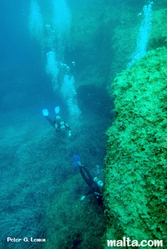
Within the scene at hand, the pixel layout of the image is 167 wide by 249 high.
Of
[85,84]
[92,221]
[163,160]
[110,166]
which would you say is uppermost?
[85,84]

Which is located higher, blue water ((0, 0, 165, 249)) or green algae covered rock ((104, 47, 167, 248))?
blue water ((0, 0, 165, 249))

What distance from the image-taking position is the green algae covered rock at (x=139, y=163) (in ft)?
4.08

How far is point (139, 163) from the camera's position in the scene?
144cm

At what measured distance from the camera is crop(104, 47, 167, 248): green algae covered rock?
1.24 m

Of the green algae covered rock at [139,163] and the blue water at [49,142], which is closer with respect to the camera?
the green algae covered rock at [139,163]

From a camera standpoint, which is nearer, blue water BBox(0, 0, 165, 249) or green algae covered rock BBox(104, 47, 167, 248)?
green algae covered rock BBox(104, 47, 167, 248)

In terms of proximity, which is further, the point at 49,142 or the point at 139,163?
the point at 49,142

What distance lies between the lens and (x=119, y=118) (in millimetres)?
1852

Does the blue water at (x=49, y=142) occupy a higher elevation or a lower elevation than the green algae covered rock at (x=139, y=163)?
higher

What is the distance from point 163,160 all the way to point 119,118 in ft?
2.36

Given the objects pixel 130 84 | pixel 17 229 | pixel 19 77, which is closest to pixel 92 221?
pixel 17 229

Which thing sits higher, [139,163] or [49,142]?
[49,142]

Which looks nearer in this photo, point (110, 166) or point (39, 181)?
point (110, 166)

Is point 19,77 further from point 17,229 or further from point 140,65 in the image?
point 140,65
